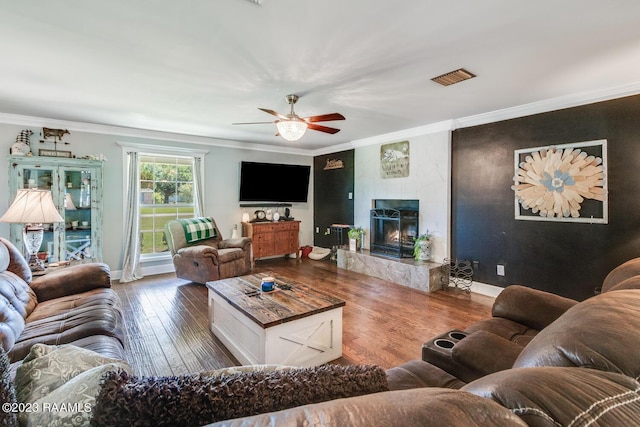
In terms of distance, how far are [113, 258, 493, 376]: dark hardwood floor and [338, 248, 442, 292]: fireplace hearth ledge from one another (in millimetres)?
132

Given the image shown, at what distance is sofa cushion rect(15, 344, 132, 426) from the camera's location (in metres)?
0.63

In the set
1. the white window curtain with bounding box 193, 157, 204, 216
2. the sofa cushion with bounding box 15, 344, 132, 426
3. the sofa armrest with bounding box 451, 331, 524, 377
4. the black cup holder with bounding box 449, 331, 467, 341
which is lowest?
the black cup holder with bounding box 449, 331, 467, 341

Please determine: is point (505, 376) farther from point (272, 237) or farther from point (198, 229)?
point (272, 237)

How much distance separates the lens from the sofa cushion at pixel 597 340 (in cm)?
72

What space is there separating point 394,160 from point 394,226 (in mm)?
1160

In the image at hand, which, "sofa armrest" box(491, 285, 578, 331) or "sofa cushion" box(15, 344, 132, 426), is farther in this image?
"sofa armrest" box(491, 285, 578, 331)

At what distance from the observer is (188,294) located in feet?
13.0

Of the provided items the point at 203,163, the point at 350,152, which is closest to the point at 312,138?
the point at 350,152

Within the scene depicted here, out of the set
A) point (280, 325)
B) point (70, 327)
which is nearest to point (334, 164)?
point (280, 325)

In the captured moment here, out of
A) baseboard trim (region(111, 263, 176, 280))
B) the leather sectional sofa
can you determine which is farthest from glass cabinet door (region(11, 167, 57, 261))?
the leather sectional sofa

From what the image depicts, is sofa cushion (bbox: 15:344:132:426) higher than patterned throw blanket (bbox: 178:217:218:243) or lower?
lower

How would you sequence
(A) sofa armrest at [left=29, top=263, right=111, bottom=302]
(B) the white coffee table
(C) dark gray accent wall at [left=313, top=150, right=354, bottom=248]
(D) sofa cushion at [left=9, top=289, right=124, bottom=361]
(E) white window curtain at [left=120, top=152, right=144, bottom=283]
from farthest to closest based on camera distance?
(C) dark gray accent wall at [left=313, top=150, right=354, bottom=248] < (E) white window curtain at [left=120, top=152, right=144, bottom=283] < (A) sofa armrest at [left=29, top=263, right=111, bottom=302] < (B) the white coffee table < (D) sofa cushion at [left=9, top=289, right=124, bottom=361]

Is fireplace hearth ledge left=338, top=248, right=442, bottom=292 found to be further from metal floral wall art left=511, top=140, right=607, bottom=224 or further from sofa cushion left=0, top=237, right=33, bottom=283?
sofa cushion left=0, top=237, right=33, bottom=283

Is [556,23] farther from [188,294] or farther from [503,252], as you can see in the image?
[188,294]
